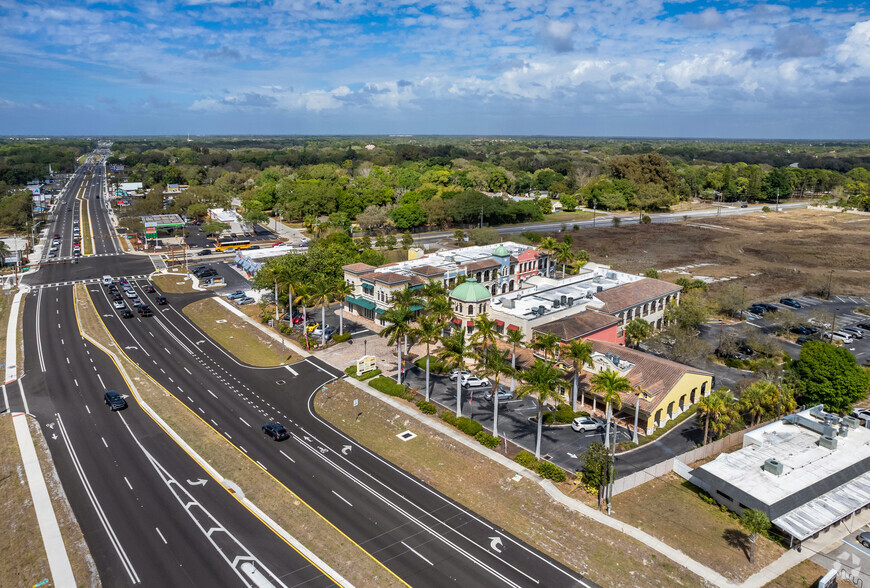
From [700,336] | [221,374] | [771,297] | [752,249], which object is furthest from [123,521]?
[752,249]

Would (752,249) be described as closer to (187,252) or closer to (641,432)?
(641,432)

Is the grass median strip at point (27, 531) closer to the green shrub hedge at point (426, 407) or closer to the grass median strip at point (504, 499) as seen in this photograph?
the grass median strip at point (504, 499)

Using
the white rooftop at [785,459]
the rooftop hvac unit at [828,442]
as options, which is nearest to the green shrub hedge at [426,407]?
the white rooftop at [785,459]

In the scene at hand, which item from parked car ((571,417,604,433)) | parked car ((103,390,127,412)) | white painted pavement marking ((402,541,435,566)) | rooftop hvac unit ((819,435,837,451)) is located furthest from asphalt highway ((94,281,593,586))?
rooftop hvac unit ((819,435,837,451))

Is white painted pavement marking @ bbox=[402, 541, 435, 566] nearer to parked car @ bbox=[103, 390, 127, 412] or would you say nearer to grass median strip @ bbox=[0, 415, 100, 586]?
grass median strip @ bbox=[0, 415, 100, 586]

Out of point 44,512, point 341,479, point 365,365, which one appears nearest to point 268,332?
point 365,365

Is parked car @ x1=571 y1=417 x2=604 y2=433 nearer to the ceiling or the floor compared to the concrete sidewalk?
nearer to the ceiling
